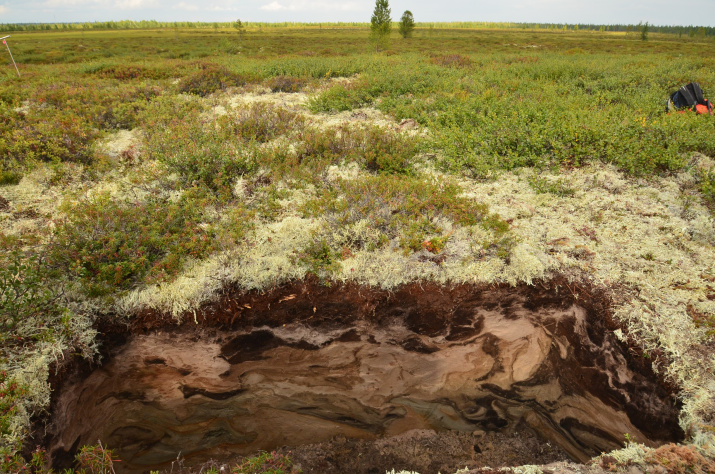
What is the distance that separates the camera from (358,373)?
540 cm

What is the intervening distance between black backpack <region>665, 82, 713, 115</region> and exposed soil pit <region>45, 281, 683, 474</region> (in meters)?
11.7

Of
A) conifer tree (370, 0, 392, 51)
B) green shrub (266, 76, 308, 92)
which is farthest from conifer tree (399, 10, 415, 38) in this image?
green shrub (266, 76, 308, 92)

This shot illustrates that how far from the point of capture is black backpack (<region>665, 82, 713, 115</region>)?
40.0 feet

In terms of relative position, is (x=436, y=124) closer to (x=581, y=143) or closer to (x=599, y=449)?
(x=581, y=143)

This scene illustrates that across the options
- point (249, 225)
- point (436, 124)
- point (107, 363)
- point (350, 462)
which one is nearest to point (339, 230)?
point (249, 225)

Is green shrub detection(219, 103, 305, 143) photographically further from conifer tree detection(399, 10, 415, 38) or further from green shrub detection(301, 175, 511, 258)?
conifer tree detection(399, 10, 415, 38)

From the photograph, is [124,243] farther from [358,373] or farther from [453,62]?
[453,62]

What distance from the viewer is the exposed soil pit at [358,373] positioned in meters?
5.00

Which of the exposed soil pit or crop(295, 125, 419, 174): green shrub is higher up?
crop(295, 125, 419, 174): green shrub

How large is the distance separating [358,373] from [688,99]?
49.5 ft

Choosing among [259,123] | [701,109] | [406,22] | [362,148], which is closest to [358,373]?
[362,148]

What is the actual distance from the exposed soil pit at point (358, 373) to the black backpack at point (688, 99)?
11.7 metres

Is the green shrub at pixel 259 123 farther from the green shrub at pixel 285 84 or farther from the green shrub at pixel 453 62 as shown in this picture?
the green shrub at pixel 453 62

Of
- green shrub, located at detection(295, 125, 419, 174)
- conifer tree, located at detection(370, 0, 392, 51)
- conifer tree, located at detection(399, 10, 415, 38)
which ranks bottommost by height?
green shrub, located at detection(295, 125, 419, 174)
